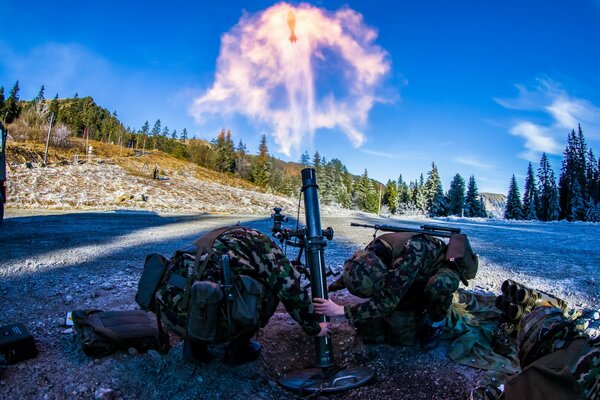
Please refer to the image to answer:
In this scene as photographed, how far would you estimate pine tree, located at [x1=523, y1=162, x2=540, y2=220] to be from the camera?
68.7 meters

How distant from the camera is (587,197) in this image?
62.4 meters

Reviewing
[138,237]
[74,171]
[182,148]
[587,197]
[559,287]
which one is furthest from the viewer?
[182,148]

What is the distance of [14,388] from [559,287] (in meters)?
7.85

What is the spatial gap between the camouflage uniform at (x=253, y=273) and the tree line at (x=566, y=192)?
234 ft

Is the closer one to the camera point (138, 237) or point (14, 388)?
point (14, 388)

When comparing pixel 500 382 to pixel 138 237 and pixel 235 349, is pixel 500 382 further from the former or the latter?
pixel 138 237

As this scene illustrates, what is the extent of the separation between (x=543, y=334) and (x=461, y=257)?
4.79 ft

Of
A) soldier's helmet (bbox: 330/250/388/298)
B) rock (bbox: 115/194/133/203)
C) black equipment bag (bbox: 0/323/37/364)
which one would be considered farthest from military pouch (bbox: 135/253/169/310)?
rock (bbox: 115/194/133/203)

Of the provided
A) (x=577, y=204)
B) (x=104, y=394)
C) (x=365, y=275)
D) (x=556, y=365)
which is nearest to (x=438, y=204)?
(x=577, y=204)

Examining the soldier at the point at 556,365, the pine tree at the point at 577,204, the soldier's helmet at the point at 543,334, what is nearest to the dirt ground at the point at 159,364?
the soldier's helmet at the point at 543,334

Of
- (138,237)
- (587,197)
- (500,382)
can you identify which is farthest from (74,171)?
(587,197)

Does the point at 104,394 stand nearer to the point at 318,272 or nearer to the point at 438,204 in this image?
the point at 318,272

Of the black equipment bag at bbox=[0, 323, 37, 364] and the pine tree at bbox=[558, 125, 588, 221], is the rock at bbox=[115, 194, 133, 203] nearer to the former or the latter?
the black equipment bag at bbox=[0, 323, 37, 364]

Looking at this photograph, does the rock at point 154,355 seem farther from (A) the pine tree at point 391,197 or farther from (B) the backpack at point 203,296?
(A) the pine tree at point 391,197
